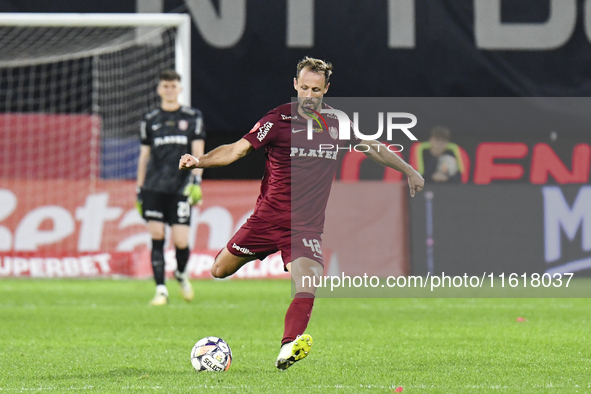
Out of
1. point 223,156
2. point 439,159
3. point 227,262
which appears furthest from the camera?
point 439,159

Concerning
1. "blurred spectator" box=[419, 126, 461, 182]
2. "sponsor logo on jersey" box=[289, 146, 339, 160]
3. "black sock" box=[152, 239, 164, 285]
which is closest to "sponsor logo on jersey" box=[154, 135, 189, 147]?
"black sock" box=[152, 239, 164, 285]

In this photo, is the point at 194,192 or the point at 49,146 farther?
the point at 49,146

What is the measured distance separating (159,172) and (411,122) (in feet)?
23.0

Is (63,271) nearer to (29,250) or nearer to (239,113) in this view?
(29,250)

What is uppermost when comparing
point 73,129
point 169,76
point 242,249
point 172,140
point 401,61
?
point 401,61

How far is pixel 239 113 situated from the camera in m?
15.3

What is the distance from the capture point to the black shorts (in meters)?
9.65

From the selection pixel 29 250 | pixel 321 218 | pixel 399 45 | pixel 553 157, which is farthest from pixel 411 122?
pixel 321 218

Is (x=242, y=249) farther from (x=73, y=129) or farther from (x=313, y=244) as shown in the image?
(x=73, y=129)

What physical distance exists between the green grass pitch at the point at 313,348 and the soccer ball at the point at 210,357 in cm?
8

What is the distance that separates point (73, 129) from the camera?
15250mm

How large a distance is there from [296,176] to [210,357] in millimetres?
1176

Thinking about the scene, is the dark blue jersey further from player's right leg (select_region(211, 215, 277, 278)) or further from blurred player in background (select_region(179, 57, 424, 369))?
blurred player in background (select_region(179, 57, 424, 369))

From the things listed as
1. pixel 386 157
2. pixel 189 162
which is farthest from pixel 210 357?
pixel 386 157
